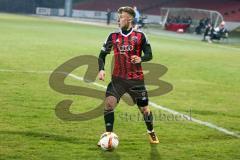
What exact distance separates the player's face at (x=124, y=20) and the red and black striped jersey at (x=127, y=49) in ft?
0.45

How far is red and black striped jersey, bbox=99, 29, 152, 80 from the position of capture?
807 centimetres

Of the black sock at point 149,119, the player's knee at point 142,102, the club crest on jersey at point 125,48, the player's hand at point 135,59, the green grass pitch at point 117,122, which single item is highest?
the club crest on jersey at point 125,48

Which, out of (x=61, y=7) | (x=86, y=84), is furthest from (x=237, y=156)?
(x=61, y=7)

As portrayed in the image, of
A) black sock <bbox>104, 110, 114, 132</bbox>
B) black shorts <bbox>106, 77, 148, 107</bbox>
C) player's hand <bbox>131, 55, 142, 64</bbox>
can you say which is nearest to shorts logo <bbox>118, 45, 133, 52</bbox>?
player's hand <bbox>131, 55, 142, 64</bbox>

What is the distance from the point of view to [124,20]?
7.89 meters

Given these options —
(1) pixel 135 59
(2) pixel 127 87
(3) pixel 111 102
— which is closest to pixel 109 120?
(3) pixel 111 102

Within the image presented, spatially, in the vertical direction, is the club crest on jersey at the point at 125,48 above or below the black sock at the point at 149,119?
above

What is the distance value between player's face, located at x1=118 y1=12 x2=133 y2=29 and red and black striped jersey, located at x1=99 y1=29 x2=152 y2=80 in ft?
0.45

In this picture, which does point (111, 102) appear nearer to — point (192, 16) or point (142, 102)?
point (142, 102)

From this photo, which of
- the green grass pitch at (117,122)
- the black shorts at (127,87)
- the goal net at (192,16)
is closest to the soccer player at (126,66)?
the black shorts at (127,87)

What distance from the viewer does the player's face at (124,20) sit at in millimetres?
7822

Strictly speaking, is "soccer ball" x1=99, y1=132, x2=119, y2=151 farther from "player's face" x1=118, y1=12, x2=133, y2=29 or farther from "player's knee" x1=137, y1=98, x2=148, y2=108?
"player's face" x1=118, y1=12, x2=133, y2=29

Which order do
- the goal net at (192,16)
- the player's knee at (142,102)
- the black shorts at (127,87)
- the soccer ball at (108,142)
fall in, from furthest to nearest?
the goal net at (192,16)
the player's knee at (142,102)
the black shorts at (127,87)
the soccer ball at (108,142)

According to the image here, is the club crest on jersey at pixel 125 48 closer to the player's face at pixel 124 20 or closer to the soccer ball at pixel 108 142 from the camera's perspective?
the player's face at pixel 124 20
